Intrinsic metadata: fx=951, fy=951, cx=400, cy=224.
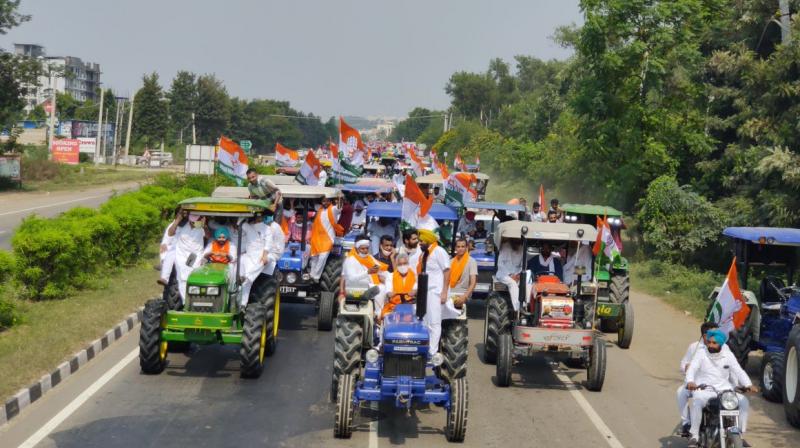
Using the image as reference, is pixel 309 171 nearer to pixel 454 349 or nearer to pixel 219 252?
pixel 219 252

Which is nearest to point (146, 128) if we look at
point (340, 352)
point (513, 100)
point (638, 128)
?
point (513, 100)

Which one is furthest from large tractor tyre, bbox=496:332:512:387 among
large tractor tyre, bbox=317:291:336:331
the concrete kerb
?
the concrete kerb

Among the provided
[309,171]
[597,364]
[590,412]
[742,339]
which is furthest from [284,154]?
[590,412]

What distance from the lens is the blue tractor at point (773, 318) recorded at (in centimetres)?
1180

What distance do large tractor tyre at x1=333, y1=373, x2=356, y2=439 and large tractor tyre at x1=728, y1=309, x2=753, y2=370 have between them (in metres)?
6.34

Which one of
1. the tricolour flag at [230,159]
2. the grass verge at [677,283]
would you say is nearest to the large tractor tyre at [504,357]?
the grass verge at [677,283]

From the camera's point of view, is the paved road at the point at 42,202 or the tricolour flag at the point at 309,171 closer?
the tricolour flag at the point at 309,171

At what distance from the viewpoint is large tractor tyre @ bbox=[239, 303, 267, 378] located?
12.2 meters

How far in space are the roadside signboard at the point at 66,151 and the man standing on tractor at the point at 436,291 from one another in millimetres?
67280

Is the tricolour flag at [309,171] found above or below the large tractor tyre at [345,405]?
above

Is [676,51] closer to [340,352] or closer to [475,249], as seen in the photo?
[475,249]

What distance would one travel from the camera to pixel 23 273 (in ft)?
52.2

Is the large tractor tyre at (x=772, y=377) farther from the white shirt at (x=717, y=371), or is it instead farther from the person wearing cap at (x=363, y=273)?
the person wearing cap at (x=363, y=273)

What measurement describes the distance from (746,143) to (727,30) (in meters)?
3.70
